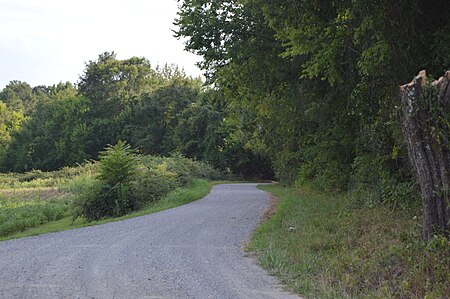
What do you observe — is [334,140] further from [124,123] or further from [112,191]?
[124,123]

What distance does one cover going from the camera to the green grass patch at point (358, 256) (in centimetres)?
630

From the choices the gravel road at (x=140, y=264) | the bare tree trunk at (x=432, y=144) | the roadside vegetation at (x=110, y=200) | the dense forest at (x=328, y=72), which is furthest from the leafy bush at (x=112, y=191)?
the bare tree trunk at (x=432, y=144)

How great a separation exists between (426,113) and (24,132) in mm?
82156

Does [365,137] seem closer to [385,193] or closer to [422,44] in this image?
[385,193]

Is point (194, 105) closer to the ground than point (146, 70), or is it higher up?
closer to the ground

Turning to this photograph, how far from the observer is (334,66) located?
41.6 feet

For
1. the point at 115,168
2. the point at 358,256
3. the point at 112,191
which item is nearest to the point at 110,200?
the point at 112,191

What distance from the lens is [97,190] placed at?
2284cm

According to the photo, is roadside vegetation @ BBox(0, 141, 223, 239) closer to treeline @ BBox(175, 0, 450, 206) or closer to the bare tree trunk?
treeline @ BBox(175, 0, 450, 206)

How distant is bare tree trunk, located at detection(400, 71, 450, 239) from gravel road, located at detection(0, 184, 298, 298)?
2439mm

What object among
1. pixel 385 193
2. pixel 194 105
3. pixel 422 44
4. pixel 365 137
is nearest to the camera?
pixel 422 44

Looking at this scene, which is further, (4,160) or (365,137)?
(4,160)

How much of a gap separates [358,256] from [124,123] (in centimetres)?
6733

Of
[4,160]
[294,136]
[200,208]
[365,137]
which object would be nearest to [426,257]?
[365,137]
